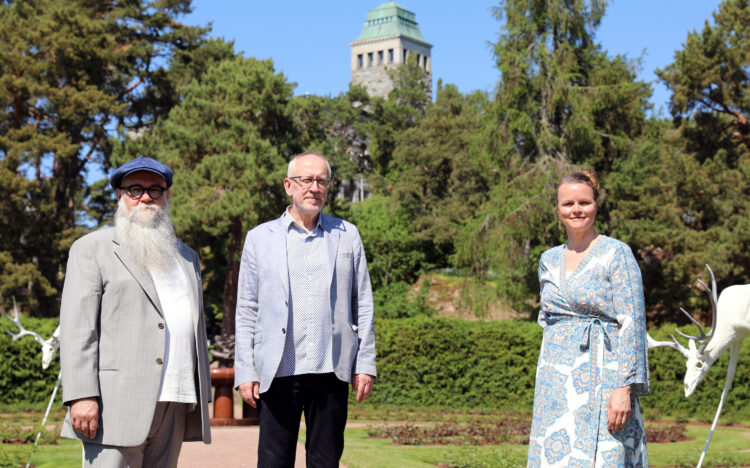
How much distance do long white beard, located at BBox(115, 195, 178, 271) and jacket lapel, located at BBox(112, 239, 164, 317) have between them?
26 mm

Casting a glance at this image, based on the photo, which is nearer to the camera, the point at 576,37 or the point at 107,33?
the point at 576,37

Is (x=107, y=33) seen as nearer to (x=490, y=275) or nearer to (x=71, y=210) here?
(x=71, y=210)

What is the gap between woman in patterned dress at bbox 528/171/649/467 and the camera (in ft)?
12.2

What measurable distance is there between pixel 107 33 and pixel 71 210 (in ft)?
19.0

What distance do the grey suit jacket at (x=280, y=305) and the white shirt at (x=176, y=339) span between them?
0.31 meters

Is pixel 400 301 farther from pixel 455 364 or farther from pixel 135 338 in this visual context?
pixel 135 338

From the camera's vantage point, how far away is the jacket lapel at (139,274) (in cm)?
362

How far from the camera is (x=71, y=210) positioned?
26.7 m

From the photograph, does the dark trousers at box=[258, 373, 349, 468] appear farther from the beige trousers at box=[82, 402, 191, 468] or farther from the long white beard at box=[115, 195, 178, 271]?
the long white beard at box=[115, 195, 178, 271]

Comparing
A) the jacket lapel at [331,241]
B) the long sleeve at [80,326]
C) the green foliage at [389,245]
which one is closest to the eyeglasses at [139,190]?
the long sleeve at [80,326]

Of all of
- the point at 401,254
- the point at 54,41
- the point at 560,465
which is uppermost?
the point at 54,41

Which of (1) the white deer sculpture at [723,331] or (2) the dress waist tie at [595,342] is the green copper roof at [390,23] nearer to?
(1) the white deer sculpture at [723,331]

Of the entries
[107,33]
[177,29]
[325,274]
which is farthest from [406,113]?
[325,274]

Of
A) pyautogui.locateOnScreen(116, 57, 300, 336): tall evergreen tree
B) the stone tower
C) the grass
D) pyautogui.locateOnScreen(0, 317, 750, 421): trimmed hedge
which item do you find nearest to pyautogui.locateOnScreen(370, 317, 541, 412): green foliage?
pyautogui.locateOnScreen(0, 317, 750, 421): trimmed hedge
